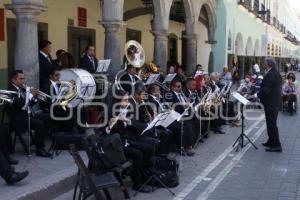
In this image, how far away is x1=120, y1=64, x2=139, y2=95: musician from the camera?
11.3 m

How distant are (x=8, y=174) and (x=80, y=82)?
3128mm

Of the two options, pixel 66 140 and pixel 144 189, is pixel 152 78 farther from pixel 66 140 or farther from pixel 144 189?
pixel 144 189

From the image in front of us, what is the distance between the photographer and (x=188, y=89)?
11.2 meters

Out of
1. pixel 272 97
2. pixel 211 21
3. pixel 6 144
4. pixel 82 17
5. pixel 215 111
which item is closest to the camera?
pixel 6 144

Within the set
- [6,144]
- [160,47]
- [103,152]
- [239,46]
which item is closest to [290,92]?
[160,47]

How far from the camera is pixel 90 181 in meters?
5.79

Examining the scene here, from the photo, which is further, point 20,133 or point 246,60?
point 246,60

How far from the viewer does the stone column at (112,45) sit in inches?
444

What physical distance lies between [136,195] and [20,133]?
2233 millimetres

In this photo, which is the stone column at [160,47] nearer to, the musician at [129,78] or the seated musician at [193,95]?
the musician at [129,78]

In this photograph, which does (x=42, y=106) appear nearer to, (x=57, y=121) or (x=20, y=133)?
(x=57, y=121)

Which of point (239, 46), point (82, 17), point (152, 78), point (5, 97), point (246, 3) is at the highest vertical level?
point (246, 3)

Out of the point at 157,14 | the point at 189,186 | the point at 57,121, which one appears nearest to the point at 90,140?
the point at 189,186

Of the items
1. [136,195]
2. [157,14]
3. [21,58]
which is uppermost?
[157,14]
